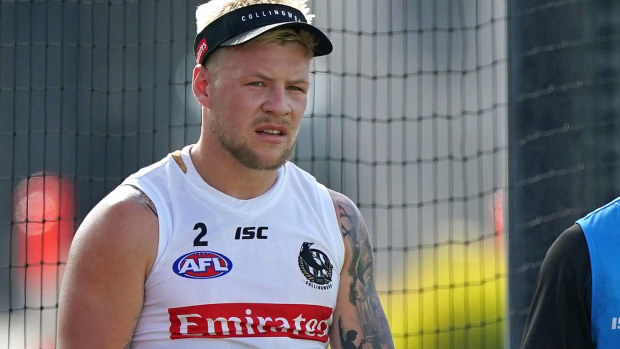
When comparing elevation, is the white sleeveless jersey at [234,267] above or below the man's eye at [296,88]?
below

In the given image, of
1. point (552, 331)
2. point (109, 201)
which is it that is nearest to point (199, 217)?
point (109, 201)

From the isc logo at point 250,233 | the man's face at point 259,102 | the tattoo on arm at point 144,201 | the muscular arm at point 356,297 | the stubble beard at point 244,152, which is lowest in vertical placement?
the muscular arm at point 356,297

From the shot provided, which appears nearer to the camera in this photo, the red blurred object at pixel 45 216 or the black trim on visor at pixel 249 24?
the black trim on visor at pixel 249 24

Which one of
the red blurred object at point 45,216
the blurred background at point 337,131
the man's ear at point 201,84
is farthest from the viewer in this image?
the red blurred object at point 45,216

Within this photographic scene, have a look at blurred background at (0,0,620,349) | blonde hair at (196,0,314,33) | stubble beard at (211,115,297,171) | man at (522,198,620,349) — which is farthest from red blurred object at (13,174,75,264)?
man at (522,198,620,349)

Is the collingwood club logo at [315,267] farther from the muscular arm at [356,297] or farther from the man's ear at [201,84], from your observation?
the man's ear at [201,84]

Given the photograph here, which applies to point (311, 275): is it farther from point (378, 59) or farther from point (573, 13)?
point (378, 59)

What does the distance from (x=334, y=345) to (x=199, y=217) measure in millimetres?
569

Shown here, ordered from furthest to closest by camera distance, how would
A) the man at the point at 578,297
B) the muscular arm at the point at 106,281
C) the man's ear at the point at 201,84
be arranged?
the man's ear at the point at 201,84 < the muscular arm at the point at 106,281 < the man at the point at 578,297

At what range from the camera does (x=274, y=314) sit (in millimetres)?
3082

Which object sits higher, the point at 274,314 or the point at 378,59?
the point at 378,59

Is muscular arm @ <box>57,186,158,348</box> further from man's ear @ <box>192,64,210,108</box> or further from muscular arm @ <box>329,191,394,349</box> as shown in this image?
muscular arm @ <box>329,191,394,349</box>

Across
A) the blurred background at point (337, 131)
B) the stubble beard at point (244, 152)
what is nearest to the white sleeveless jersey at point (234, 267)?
the stubble beard at point (244, 152)

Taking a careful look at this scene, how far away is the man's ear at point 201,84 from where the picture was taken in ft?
10.7
